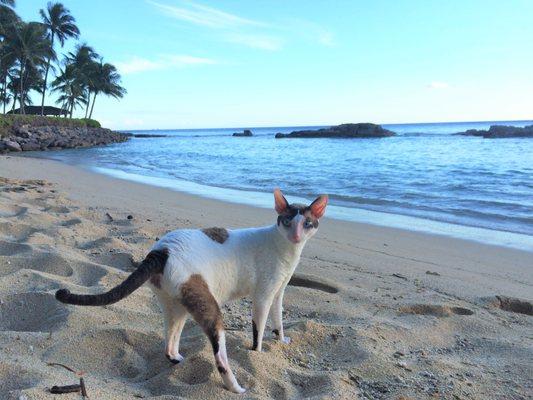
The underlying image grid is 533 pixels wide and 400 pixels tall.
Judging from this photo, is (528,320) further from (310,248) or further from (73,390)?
(73,390)

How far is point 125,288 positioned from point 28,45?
47.9 m

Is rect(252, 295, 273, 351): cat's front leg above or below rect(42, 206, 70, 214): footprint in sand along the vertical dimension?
above

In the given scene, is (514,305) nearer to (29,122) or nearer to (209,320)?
(209,320)

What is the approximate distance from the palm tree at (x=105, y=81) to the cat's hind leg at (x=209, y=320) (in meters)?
63.2

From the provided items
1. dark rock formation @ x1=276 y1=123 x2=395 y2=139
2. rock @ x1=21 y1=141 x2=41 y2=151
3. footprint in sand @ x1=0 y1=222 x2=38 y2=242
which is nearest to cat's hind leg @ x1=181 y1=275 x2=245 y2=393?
footprint in sand @ x1=0 y1=222 x2=38 y2=242

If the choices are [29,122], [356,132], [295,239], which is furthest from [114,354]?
[356,132]

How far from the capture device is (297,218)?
3.25 meters

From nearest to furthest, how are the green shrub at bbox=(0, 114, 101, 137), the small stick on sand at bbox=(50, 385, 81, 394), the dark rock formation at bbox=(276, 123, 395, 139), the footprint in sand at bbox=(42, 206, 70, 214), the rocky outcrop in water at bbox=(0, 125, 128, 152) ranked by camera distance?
1. the small stick on sand at bbox=(50, 385, 81, 394)
2. the footprint in sand at bbox=(42, 206, 70, 214)
3. the rocky outcrop in water at bbox=(0, 125, 128, 152)
4. the green shrub at bbox=(0, 114, 101, 137)
5. the dark rock formation at bbox=(276, 123, 395, 139)

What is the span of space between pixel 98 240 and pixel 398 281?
149 inches

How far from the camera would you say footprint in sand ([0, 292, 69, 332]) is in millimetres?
3502

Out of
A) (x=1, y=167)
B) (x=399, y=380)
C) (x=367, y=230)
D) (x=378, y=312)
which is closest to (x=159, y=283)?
(x=399, y=380)

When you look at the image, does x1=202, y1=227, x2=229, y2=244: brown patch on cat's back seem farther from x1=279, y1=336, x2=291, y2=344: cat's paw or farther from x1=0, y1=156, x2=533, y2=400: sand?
x1=279, y1=336, x2=291, y2=344: cat's paw

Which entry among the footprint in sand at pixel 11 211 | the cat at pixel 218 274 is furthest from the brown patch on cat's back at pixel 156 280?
the footprint in sand at pixel 11 211

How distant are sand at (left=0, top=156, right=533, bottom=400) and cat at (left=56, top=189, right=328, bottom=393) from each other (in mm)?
243
